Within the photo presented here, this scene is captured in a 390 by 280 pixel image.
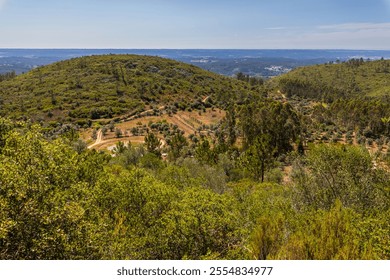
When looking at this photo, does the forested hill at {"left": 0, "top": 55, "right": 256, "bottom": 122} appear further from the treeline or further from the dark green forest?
the treeline

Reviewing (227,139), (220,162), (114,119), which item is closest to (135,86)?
(114,119)

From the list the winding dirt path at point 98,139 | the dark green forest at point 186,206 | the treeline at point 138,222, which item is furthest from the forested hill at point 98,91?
the treeline at point 138,222

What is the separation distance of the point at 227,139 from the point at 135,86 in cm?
8670

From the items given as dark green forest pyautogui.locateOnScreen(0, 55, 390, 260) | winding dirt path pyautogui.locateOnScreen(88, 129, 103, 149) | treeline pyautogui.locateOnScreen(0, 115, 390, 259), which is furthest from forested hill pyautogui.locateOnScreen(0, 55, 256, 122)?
→ treeline pyautogui.locateOnScreen(0, 115, 390, 259)

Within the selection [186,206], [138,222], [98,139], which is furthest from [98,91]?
[186,206]

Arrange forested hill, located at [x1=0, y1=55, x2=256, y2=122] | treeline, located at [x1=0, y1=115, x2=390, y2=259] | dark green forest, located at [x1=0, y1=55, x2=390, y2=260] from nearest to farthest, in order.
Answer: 1. treeline, located at [x1=0, y1=115, x2=390, y2=259]
2. dark green forest, located at [x1=0, y1=55, x2=390, y2=260]
3. forested hill, located at [x1=0, y1=55, x2=256, y2=122]

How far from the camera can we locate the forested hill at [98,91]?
12600cm

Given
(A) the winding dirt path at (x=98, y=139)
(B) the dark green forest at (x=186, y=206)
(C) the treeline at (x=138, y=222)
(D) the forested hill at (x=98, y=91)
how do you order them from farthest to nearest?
(D) the forested hill at (x=98, y=91), (A) the winding dirt path at (x=98, y=139), (B) the dark green forest at (x=186, y=206), (C) the treeline at (x=138, y=222)

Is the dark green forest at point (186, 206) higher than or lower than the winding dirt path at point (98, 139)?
higher

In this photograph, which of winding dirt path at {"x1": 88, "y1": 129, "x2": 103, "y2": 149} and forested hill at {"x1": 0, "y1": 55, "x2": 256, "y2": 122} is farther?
forested hill at {"x1": 0, "y1": 55, "x2": 256, "y2": 122}

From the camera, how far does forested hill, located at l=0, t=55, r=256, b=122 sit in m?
126

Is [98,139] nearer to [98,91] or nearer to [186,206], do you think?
[98,91]

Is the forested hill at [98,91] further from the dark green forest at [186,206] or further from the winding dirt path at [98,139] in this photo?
the dark green forest at [186,206]
